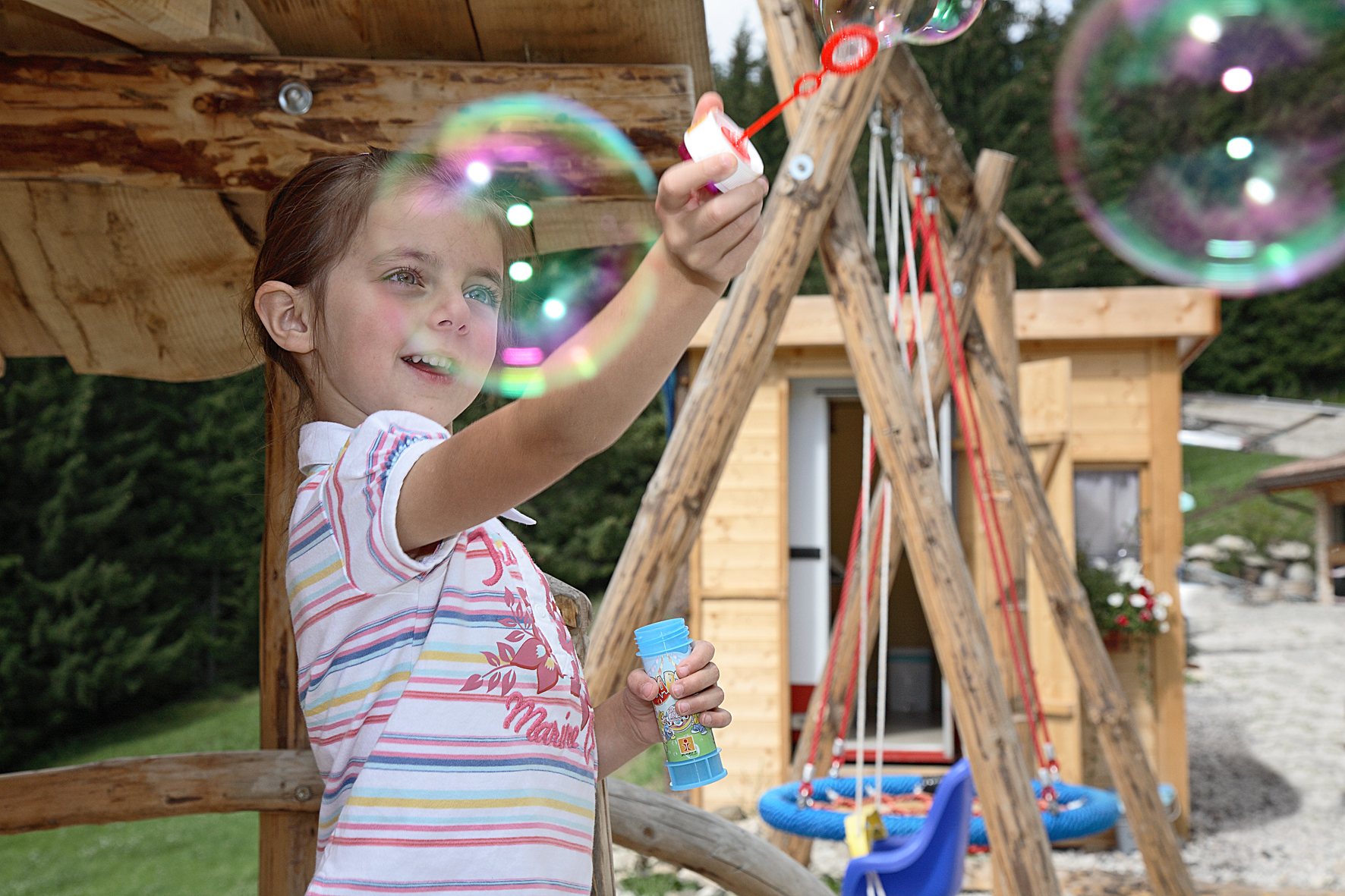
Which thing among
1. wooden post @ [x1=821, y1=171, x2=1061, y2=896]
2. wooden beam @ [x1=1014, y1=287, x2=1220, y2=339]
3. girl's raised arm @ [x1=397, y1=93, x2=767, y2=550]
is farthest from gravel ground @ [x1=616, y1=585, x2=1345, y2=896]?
girl's raised arm @ [x1=397, y1=93, x2=767, y2=550]

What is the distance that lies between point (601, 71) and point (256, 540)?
459 inches

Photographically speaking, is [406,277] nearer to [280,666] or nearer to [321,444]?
[321,444]

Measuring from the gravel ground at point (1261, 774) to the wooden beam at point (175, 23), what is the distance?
485 centimetres

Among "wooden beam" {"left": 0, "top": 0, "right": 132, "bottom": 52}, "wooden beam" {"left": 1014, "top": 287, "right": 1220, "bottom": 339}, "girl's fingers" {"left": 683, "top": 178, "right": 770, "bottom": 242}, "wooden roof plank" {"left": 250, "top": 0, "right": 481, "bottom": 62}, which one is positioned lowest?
"girl's fingers" {"left": 683, "top": 178, "right": 770, "bottom": 242}

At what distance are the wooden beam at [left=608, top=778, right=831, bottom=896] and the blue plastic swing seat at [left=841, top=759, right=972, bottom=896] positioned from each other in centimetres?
111

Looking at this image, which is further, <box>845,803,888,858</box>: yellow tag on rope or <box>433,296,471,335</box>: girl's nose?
<box>845,803,888,858</box>: yellow tag on rope

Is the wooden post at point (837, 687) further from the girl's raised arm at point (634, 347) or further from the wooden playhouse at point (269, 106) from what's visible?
the girl's raised arm at point (634, 347)

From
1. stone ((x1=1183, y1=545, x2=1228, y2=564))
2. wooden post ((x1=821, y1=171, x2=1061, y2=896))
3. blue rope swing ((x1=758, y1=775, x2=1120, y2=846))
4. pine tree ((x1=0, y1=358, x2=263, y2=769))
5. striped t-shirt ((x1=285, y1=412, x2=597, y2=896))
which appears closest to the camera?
striped t-shirt ((x1=285, y1=412, x2=597, y2=896))

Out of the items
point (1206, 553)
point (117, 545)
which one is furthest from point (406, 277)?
point (1206, 553)

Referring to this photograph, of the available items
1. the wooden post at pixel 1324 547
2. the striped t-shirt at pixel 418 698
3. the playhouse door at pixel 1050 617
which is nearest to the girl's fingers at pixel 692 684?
the striped t-shirt at pixel 418 698

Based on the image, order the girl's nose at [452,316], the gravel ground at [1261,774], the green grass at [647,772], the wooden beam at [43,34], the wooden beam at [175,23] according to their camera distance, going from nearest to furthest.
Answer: the girl's nose at [452,316] → the wooden beam at [175,23] → the wooden beam at [43,34] → the gravel ground at [1261,774] → the green grass at [647,772]

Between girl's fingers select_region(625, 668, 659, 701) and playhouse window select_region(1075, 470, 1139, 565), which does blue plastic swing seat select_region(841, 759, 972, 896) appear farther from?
playhouse window select_region(1075, 470, 1139, 565)

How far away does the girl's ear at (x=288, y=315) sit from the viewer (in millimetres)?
1029

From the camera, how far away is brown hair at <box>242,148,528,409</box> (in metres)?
1.02
